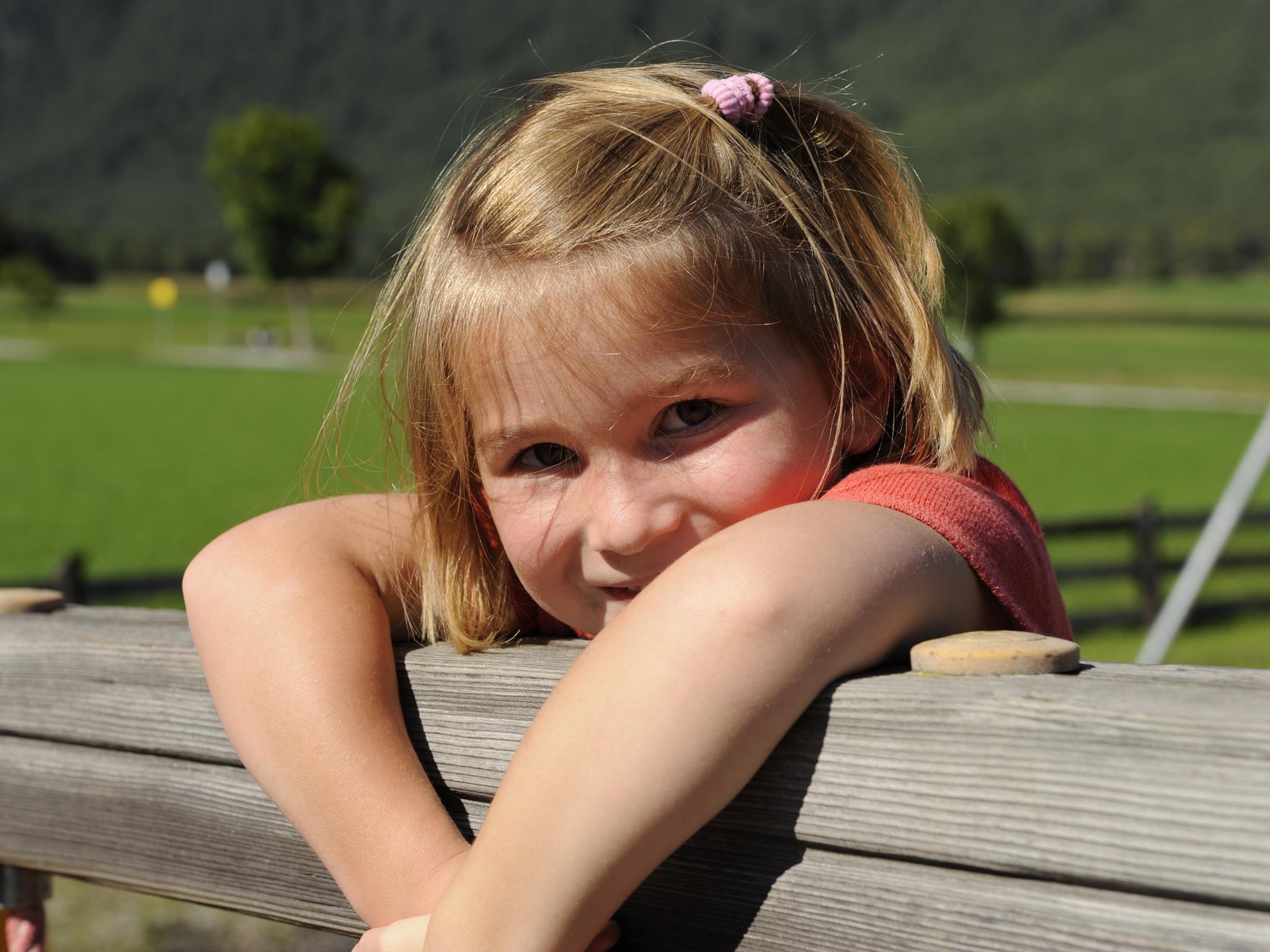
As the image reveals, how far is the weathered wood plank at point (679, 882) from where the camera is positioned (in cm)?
71

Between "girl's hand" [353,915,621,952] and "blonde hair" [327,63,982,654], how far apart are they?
28 centimetres

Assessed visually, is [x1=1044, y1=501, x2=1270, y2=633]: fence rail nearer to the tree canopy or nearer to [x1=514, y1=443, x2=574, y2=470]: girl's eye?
[x1=514, y1=443, x2=574, y2=470]: girl's eye

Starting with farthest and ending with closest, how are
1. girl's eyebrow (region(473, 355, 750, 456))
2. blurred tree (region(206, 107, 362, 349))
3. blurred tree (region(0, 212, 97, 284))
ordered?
1. blurred tree (region(0, 212, 97, 284))
2. blurred tree (region(206, 107, 362, 349))
3. girl's eyebrow (region(473, 355, 750, 456))

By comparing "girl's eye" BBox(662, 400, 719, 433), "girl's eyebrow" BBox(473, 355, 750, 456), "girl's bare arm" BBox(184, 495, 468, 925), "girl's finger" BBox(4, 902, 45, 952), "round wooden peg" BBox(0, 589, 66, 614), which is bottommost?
"girl's finger" BBox(4, 902, 45, 952)

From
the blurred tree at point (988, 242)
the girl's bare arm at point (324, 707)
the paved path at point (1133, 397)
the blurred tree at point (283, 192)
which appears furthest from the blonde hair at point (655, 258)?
the blurred tree at point (283, 192)

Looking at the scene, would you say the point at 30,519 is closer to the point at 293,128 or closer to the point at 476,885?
the point at 476,885

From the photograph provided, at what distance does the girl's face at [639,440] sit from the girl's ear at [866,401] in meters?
0.05

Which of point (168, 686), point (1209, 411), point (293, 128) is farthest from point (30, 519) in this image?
point (293, 128)

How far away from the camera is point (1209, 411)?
A: 101ft

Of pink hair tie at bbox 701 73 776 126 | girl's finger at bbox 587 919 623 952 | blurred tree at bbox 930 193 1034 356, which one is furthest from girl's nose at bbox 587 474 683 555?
blurred tree at bbox 930 193 1034 356

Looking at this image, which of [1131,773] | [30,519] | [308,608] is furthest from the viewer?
[30,519]

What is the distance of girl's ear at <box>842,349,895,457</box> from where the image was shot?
1211mm

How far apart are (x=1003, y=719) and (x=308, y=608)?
663mm

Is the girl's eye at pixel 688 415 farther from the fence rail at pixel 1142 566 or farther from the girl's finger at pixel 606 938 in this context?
the fence rail at pixel 1142 566
